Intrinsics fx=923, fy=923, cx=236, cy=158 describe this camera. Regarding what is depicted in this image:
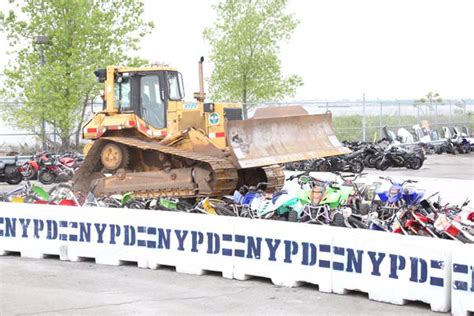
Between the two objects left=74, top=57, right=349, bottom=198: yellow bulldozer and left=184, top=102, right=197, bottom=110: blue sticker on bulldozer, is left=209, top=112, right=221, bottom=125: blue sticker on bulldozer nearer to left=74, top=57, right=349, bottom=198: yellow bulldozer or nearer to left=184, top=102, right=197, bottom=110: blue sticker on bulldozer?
left=74, top=57, right=349, bottom=198: yellow bulldozer

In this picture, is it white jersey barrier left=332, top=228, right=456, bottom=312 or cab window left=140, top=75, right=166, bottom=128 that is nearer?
white jersey barrier left=332, top=228, right=456, bottom=312

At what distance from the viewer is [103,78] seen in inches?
818

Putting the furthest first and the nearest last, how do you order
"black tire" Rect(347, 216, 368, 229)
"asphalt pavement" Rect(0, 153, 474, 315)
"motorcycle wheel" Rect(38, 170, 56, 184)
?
"motorcycle wheel" Rect(38, 170, 56, 184)
"black tire" Rect(347, 216, 368, 229)
"asphalt pavement" Rect(0, 153, 474, 315)

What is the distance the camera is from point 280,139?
62.1 ft

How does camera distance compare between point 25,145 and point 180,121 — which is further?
point 25,145

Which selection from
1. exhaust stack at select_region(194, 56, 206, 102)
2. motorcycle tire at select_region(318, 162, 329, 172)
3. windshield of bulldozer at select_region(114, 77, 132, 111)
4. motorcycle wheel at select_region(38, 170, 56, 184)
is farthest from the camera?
motorcycle tire at select_region(318, 162, 329, 172)

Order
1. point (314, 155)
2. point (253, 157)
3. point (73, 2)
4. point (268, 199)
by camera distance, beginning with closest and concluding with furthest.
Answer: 1. point (268, 199)
2. point (253, 157)
3. point (314, 155)
4. point (73, 2)

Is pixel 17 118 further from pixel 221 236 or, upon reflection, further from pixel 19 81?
pixel 221 236

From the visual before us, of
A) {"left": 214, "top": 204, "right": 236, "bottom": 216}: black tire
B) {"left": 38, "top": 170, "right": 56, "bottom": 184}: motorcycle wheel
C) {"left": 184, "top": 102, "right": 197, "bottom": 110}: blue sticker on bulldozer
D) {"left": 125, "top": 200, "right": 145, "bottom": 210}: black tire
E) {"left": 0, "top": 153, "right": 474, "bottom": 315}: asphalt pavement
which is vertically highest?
{"left": 184, "top": 102, "right": 197, "bottom": 110}: blue sticker on bulldozer

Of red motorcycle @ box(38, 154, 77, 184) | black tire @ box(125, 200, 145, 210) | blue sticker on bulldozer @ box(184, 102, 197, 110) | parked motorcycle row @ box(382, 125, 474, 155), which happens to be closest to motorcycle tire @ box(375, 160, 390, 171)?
parked motorcycle row @ box(382, 125, 474, 155)

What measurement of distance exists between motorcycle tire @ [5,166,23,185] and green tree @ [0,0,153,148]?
24.9 ft

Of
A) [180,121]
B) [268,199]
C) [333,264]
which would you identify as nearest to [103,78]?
[180,121]

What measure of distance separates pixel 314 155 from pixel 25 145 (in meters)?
20.3

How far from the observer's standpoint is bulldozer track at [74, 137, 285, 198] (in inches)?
713
